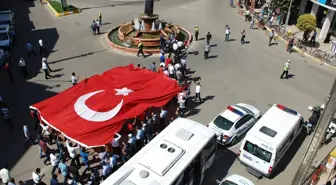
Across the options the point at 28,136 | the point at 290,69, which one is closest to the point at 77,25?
the point at 28,136

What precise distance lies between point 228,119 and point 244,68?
9.03 metres

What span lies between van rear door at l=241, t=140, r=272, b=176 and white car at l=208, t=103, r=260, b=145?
1584 mm

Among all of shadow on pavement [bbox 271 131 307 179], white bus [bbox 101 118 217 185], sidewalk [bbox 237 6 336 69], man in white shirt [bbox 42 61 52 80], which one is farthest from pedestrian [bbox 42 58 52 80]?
sidewalk [bbox 237 6 336 69]

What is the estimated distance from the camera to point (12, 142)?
16344 mm

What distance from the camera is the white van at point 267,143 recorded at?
1380 centimetres

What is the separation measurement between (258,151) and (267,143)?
1.81 feet

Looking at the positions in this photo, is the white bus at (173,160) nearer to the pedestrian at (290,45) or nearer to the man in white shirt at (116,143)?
the man in white shirt at (116,143)

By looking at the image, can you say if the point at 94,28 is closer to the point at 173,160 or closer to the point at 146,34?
the point at 146,34

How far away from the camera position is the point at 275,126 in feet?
48.9

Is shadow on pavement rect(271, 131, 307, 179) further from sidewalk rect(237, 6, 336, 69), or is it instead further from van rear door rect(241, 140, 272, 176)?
sidewalk rect(237, 6, 336, 69)

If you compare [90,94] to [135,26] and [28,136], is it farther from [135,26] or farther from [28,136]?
[135,26]

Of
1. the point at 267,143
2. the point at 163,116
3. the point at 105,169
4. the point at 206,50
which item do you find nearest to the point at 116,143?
the point at 105,169

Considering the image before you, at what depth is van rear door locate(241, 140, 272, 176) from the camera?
13828mm

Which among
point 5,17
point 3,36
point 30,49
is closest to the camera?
point 30,49
